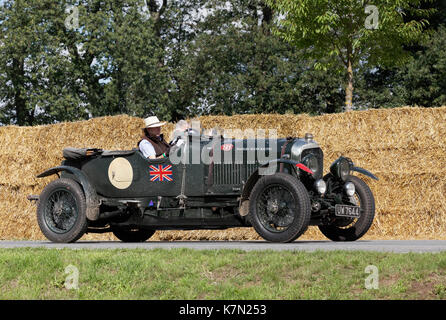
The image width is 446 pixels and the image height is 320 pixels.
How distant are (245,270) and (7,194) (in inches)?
401

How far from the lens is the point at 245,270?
636 cm

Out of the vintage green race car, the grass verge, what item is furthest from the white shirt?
the grass verge

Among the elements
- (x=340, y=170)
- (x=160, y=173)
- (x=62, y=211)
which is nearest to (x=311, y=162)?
(x=340, y=170)

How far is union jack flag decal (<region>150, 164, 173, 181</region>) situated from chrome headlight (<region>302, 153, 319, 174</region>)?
6.72 feet

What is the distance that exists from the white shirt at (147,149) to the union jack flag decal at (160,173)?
241 millimetres

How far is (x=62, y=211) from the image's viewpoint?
10.7 meters

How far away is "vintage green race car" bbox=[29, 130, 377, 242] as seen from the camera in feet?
30.3

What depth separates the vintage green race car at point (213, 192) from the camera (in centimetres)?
923

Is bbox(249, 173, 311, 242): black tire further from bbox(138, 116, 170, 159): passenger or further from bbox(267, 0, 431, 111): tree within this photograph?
bbox(267, 0, 431, 111): tree

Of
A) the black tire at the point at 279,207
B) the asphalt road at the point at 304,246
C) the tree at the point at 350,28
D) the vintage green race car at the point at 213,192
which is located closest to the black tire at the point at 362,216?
the vintage green race car at the point at 213,192

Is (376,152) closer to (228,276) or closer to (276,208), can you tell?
(276,208)

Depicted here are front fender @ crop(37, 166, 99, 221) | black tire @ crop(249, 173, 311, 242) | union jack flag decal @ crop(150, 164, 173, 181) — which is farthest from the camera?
front fender @ crop(37, 166, 99, 221)

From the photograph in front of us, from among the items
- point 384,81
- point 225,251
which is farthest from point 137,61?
point 225,251

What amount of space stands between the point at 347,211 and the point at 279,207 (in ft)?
3.42
